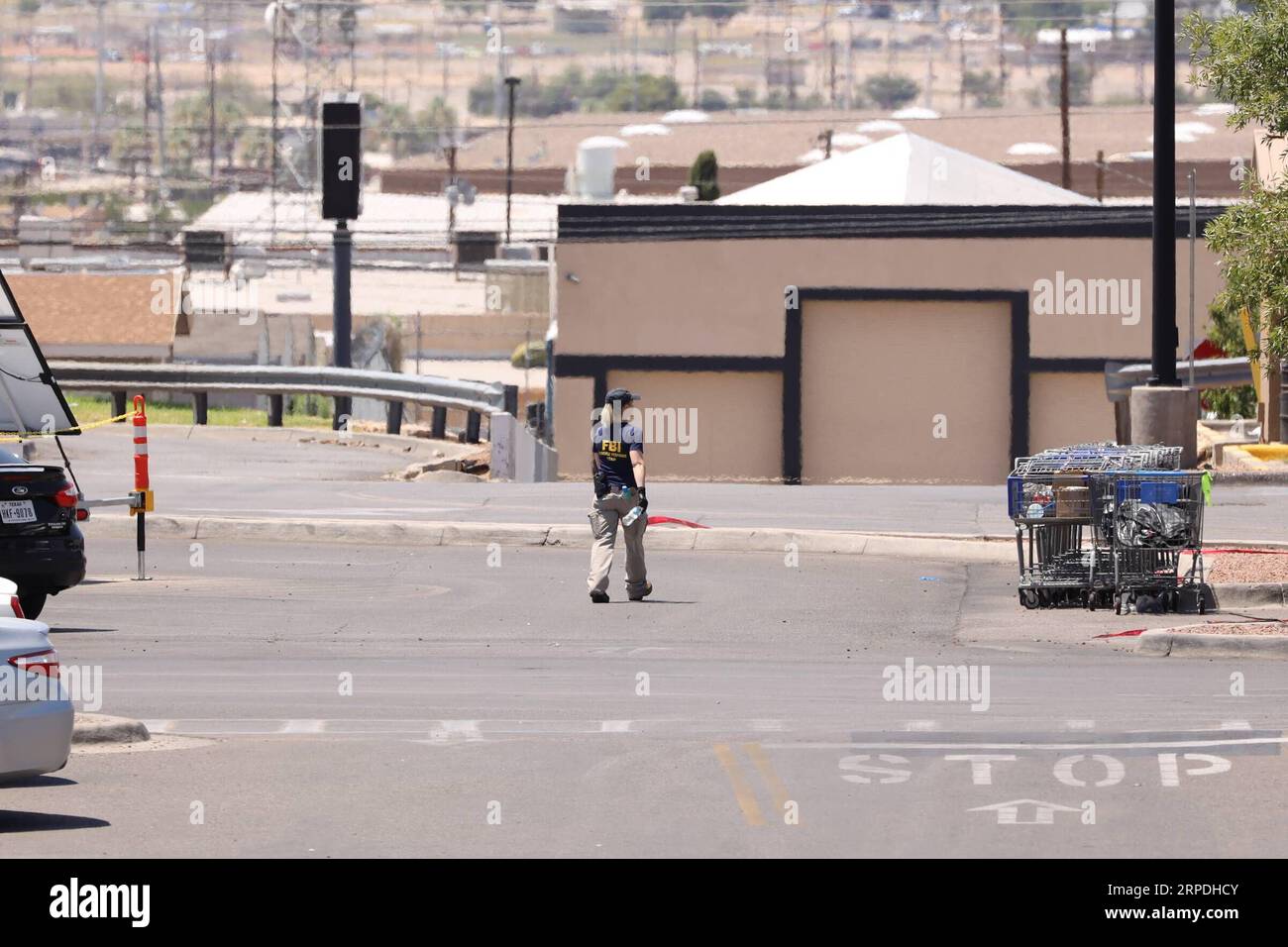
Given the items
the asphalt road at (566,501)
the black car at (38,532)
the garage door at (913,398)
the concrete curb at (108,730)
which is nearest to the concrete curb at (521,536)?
the asphalt road at (566,501)

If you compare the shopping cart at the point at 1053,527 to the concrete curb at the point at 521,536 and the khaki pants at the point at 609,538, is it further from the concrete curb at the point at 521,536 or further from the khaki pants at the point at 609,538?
the concrete curb at the point at 521,536

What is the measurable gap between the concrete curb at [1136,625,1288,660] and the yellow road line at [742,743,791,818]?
450 centimetres

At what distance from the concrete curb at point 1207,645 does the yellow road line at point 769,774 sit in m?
4.50

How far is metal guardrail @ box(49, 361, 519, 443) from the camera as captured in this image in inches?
1457

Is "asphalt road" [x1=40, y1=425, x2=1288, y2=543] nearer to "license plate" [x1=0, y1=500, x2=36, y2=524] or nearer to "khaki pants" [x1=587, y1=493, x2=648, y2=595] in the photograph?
"khaki pants" [x1=587, y1=493, x2=648, y2=595]

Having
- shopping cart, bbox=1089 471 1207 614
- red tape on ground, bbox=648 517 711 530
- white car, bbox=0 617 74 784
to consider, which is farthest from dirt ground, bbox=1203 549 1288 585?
white car, bbox=0 617 74 784

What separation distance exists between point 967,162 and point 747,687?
38.1 metres

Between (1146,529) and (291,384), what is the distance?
918 inches

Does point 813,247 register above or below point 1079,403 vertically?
above

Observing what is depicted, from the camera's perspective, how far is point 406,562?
2092 cm

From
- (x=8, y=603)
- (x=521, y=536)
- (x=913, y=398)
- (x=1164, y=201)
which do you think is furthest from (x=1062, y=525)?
(x=913, y=398)
